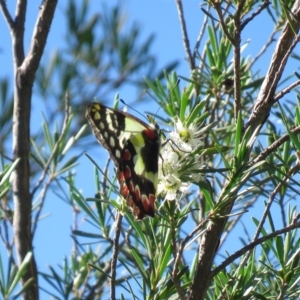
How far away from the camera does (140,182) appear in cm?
78

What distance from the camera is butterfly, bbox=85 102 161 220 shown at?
762mm

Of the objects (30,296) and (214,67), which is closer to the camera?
(30,296)

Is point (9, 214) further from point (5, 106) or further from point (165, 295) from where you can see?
point (5, 106)

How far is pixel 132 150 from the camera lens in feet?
2.79

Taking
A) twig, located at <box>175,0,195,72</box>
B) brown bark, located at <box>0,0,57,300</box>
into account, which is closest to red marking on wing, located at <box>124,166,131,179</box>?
brown bark, located at <box>0,0,57,300</box>

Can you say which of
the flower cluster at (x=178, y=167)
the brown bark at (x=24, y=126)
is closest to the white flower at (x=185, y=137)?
the flower cluster at (x=178, y=167)

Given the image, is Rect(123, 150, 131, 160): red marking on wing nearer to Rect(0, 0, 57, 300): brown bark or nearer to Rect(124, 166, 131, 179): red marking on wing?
Rect(124, 166, 131, 179): red marking on wing

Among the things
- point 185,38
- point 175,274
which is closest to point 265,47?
point 185,38

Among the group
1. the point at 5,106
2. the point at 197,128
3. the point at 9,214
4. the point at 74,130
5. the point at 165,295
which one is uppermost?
the point at 5,106

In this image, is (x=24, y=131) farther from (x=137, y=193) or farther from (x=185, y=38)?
(x=137, y=193)

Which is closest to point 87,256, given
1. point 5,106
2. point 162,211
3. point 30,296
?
point 30,296

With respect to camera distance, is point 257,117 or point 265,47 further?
point 265,47

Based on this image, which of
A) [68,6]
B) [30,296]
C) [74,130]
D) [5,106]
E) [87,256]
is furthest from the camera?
[68,6]

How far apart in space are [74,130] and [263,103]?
1.08 m
